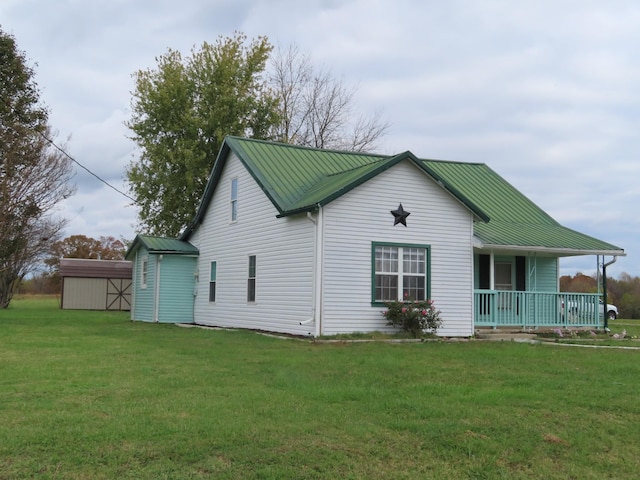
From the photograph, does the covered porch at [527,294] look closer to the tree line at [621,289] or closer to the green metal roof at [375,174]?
the green metal roof at [375,174]

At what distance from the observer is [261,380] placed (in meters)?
9.00

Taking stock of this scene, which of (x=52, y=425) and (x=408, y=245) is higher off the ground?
(x=408, y=245)

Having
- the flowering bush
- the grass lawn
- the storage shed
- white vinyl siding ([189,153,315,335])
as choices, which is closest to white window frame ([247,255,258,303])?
white vinyl siding ([189,153,315,335])

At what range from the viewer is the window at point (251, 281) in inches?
741

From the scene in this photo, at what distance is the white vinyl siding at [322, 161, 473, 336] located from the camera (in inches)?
622

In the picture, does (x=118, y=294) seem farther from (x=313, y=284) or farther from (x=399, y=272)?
(x=399, y=272)

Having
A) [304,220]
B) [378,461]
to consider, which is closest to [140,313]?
[304,220]

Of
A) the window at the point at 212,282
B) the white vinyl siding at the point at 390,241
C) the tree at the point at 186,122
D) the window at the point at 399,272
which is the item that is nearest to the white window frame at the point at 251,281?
the window at the point at 212,282

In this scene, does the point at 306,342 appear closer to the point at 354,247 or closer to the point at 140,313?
the point at 354,247

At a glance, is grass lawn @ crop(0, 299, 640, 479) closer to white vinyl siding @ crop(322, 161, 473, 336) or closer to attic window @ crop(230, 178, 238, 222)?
white vinyl siding @ crop(322, 161, 473, 336)

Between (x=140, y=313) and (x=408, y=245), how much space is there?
12.0m

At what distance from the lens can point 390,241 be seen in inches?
649

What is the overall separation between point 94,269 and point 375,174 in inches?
1184

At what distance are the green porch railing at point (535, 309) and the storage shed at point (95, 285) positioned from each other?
28.7 meters
